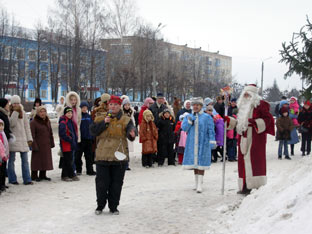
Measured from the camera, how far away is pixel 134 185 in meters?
9.40

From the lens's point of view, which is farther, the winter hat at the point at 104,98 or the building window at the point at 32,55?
the building window at the point at 32,55

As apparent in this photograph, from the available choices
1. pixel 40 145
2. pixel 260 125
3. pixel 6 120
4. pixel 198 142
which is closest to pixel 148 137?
pixel 40 145

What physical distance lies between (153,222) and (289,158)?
8.65 m

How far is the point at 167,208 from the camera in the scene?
7.02 meters

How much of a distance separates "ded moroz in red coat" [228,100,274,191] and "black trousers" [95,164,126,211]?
2.23 metres

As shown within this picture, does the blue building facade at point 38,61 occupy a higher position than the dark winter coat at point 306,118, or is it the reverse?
the blue building facade at point 38,61

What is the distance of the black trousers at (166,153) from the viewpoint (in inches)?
505

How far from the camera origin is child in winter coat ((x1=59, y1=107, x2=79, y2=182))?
9789mm

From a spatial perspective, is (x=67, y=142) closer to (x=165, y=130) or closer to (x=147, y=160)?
(x=147, y=160)

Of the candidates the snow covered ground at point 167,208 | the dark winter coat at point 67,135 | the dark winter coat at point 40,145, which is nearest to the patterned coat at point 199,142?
the snow covered ground at point 167,208

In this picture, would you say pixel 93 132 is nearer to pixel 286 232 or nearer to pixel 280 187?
pixel 280 187

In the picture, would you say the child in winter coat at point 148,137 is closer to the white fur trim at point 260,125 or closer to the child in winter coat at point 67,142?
the child in winter coat at point 67,142

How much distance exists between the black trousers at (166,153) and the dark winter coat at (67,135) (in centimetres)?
356

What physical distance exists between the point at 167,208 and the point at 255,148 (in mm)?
1857
